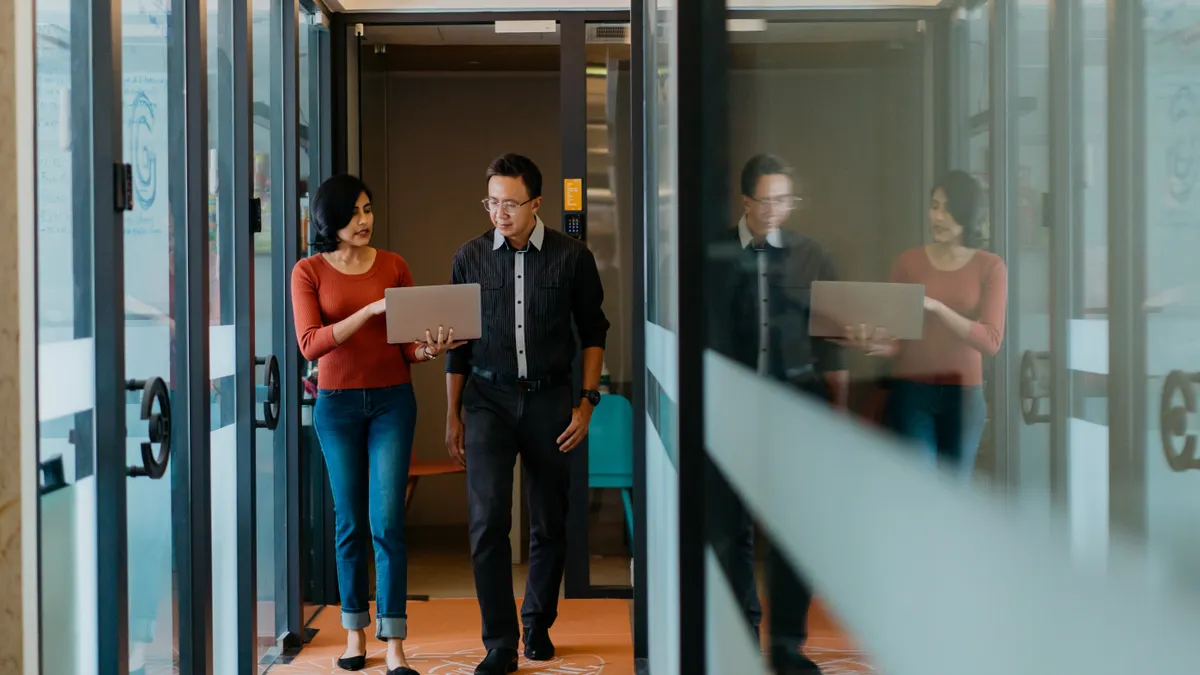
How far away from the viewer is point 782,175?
3.71 feet

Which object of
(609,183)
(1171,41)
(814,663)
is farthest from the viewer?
(609,183)

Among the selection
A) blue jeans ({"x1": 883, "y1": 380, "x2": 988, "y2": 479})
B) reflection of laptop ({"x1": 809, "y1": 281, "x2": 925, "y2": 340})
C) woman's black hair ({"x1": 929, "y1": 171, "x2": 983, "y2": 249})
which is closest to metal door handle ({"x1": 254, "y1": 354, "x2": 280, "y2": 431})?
reflection of laptop ({"x1": 809, "y1": 281, "x2": 925, "y2": 340})

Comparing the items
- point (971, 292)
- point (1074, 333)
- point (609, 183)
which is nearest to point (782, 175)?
point (971, 292)

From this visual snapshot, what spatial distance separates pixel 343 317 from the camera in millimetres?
3537

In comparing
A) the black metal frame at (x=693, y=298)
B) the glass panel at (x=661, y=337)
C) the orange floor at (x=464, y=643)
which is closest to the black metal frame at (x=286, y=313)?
the orange floor at (x=464, y=643)

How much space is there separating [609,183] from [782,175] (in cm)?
355

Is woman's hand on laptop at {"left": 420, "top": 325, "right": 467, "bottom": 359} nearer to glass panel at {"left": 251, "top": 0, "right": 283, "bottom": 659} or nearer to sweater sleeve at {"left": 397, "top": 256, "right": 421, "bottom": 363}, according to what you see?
sweater sleeve at {"left": 397, "top": 256, "right": 421, "bottom": 363}

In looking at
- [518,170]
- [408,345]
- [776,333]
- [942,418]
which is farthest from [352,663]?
[942,418]

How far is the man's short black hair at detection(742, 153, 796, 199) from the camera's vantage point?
44.1 inches

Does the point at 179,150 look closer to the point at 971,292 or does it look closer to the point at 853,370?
the point at 853,370

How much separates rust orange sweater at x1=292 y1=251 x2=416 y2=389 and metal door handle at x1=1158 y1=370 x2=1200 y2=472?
127 inches

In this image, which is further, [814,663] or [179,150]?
[179,150]

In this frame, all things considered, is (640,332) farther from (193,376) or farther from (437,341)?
(193,376)

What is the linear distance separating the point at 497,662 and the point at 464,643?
480 mm
